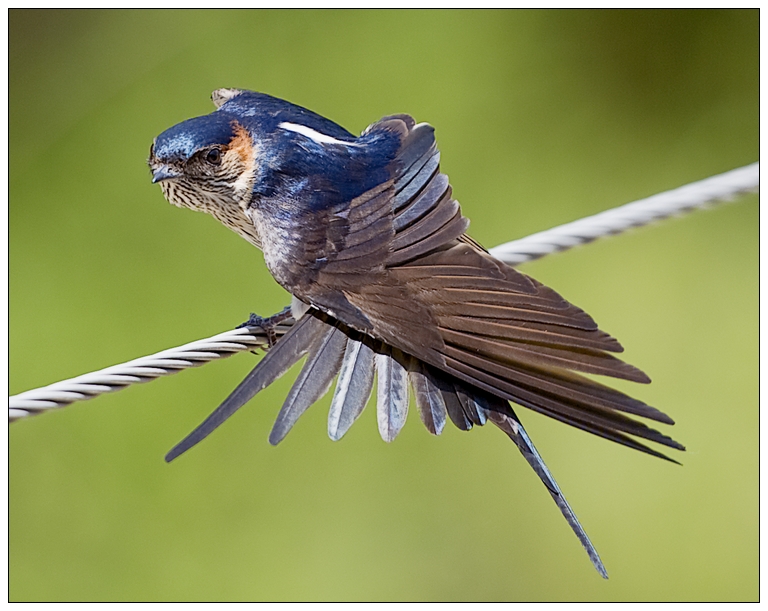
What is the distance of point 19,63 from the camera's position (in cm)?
159

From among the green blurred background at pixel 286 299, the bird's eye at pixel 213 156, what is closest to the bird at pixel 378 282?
the bird's eye at pixel 213 156

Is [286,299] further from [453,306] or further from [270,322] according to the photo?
[453,306]

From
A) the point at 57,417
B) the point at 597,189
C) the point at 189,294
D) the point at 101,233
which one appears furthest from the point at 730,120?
the point at 57,417

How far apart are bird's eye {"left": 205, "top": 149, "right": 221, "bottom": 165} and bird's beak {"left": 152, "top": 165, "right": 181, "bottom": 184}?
45 millimetres

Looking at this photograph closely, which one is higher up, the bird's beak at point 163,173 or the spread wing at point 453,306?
the bird's beak at point 163,173

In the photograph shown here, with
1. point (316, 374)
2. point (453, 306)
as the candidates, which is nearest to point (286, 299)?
point (316, 374)

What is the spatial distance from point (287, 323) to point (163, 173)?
0.29 metres

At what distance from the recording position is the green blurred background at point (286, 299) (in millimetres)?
1632

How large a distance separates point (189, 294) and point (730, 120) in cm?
119

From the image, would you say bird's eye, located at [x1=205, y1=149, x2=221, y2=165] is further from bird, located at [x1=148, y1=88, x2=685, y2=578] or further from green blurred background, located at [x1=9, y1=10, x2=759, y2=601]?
green blurred background, located at [x1=9, y1=10, x2=759, y2=601]

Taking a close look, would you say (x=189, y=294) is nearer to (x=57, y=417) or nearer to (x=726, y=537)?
(x=57, y=417)

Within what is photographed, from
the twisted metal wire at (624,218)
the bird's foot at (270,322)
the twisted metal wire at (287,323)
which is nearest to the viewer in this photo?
the twisted metal wire at (287,323)

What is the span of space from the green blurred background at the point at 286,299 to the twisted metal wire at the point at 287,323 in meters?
0.35

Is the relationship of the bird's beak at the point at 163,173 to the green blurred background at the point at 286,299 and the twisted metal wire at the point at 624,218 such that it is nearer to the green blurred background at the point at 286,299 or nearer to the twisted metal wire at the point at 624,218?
the green blurred background at the point at 286,299
